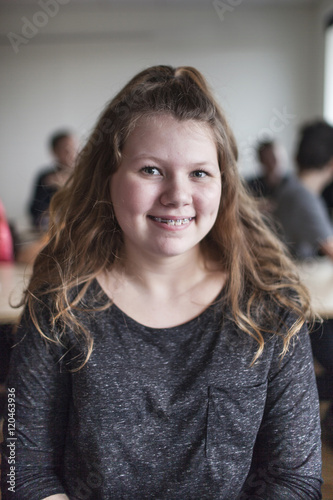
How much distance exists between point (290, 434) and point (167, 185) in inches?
19.5

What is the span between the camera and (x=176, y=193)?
0.81 m

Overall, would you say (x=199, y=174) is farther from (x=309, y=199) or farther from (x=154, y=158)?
(x=309, y=199)

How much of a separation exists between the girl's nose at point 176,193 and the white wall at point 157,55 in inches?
183

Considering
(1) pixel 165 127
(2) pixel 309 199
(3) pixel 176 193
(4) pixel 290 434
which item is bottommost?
(4) pixel 290 434

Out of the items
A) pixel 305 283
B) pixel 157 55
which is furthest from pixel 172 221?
pixel 157 55

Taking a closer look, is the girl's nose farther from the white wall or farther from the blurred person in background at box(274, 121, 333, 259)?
the white wall

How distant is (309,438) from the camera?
0.85 m

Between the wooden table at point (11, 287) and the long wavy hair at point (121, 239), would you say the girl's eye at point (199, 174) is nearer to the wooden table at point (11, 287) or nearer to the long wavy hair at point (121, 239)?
the long wavy hair at point (121, 239)

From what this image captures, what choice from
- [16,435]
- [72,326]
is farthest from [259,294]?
[16,435]

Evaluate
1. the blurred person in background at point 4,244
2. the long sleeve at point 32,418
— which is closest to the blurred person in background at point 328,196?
the blurred person in background at point 4,244

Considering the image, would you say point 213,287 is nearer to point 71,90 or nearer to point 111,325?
point 111,325

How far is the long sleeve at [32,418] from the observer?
837 mm

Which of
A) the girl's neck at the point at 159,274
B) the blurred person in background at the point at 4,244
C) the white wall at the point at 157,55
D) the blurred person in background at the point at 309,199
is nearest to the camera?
the girl's neck at the point at 159,274

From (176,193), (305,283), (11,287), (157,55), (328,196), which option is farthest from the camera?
(157,55)
